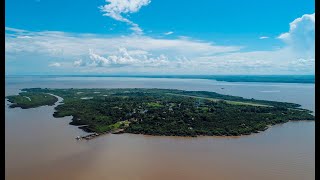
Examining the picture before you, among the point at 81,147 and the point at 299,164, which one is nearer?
the point at 299,164

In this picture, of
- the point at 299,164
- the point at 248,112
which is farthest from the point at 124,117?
the point at 299,164

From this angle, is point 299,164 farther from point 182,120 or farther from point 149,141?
point 182,120

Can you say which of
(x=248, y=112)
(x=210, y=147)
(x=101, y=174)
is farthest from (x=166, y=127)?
(x=248, y=112)

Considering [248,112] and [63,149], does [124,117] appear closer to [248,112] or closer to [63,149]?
[63,149]

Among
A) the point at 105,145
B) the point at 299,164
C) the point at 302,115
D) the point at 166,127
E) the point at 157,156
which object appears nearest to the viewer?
the point at 299,164
